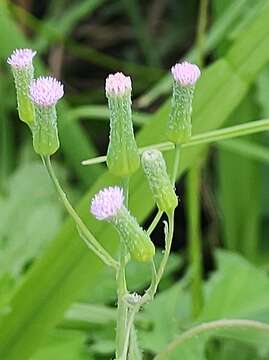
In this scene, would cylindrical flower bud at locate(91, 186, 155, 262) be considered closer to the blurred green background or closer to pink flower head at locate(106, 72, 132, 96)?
pink flower head at locate(106, 72, 132, 96)

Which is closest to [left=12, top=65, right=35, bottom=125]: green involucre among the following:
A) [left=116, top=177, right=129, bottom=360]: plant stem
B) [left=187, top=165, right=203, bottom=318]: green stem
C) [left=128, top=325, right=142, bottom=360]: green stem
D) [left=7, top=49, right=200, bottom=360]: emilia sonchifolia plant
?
[left=7, top=49, right=200, bottom=360]: emilia sonchifolia plant

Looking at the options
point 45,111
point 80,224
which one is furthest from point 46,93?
point 80,224

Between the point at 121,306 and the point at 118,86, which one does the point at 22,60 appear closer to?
the point at 118,86

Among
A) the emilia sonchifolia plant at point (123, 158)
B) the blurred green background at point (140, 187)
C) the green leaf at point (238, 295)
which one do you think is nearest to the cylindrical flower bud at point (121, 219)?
the emilia sonchifolia plant at point (123, 158)

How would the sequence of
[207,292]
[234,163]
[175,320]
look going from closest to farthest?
[175,320] → [207,292] → [234,163]

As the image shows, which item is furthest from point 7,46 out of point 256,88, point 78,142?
point 256,88

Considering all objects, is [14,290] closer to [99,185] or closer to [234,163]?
[99,185]

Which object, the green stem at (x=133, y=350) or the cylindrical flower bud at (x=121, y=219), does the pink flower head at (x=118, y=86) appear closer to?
the cylindrical flower bud at (x=121, y=219)
